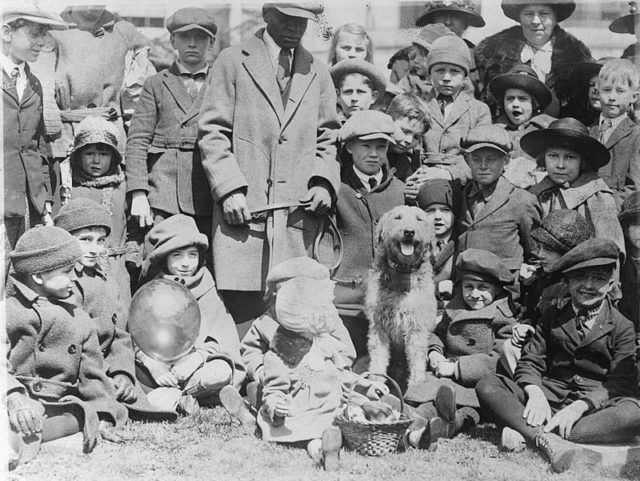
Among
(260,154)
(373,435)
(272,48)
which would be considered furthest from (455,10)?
(373,435)

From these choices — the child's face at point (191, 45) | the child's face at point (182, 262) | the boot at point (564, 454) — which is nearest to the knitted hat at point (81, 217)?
the child's face at point (182, 262)

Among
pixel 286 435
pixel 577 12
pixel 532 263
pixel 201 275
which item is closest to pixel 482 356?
pixel 532 263

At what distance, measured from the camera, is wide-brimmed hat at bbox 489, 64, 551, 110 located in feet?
27.7

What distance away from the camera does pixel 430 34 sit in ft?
30.1

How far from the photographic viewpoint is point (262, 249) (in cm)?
752

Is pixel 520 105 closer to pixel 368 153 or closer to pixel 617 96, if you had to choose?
pixel 617 96

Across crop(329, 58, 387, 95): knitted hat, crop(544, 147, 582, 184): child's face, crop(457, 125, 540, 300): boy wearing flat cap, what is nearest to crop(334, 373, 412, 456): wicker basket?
crop(457, 125, 540, 300): boy wearing flat cap

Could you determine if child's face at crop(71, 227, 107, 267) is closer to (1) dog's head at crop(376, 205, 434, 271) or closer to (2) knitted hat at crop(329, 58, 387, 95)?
(1) dog's head at crop(376, 205, 434, 271)

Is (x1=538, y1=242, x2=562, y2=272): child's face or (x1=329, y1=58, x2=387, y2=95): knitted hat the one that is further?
(x1=329, y1=58, x2=387, y2=95): knitted hat

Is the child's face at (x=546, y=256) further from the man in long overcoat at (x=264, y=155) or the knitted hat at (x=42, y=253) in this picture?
the knitted hat at (x=42, y=253)

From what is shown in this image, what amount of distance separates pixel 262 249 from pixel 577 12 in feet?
12.7

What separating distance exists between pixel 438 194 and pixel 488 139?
585mm

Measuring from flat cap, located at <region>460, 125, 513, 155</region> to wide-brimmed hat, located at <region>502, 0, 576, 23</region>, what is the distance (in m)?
1.81

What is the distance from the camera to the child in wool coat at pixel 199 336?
7.00 m
